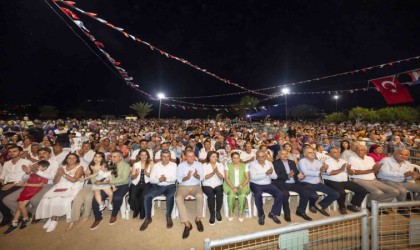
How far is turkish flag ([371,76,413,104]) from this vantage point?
802 centimetres

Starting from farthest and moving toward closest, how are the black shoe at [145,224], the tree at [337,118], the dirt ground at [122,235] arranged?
the tree at [337,118] → the black shoe at [145,224] → the dirt ground at [122,235]

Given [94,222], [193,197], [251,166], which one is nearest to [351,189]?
[251,166]

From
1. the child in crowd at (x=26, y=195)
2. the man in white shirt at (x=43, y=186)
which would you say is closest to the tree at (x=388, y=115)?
the man in white shirt at (x=43, y=186)

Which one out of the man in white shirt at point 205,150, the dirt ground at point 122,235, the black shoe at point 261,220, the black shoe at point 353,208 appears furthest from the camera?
the man in white shirt at point 205,150

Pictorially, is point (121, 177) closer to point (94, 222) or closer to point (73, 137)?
point (94, 222)

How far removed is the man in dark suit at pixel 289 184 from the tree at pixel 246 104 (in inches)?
1578

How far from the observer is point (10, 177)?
437 centimetres

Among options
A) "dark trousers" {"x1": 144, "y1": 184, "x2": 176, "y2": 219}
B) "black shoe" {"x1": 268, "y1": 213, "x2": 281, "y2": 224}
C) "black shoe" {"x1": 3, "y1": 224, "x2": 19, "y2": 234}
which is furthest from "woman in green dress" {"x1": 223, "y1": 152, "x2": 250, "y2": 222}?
"black shoe" {"x1": 3, "y1": 224, "x2": 19, "y2": 234}

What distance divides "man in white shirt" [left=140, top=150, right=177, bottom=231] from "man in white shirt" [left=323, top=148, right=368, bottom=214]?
11.7ft

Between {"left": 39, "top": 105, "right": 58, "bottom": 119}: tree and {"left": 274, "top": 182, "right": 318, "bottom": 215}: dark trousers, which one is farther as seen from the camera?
{"left": 39, "top": 105, "right": 58, "bottom": 119}: tree

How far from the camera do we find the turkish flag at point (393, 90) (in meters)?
8.02

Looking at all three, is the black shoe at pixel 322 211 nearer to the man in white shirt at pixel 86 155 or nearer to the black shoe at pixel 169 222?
the black shoe at pixel 169 222

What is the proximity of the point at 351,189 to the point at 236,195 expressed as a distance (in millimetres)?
2549

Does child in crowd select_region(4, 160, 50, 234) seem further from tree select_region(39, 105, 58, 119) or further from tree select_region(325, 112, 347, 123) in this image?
tree select_region(325, 112, 347, 123)
